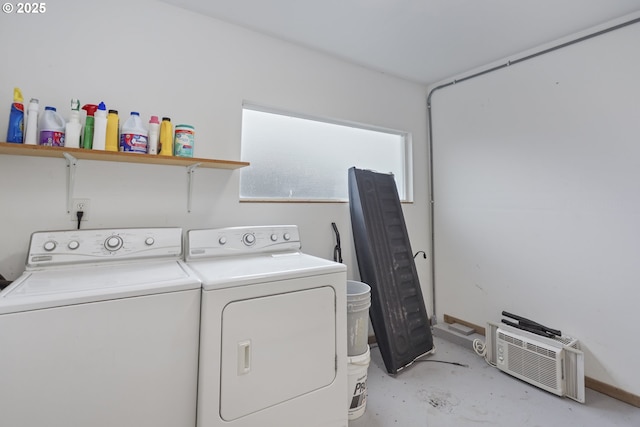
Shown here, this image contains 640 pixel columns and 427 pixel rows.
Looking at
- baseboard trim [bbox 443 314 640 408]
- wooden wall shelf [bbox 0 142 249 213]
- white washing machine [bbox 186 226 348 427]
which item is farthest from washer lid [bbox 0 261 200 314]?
baseboard trim [bbox 443 314 640 408]

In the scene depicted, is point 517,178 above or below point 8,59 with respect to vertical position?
below

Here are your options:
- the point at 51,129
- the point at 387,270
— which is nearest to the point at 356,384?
the point at 387,270

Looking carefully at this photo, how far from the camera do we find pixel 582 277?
2.13 meters

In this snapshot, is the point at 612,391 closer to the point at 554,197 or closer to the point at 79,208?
the point at 554,197

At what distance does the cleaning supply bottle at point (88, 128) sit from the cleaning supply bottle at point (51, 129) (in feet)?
0.30

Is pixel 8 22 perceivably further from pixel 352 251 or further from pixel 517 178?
pixel 517 178

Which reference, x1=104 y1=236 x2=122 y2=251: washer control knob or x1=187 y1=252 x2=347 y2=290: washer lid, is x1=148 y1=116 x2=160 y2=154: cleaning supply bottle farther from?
x1=187 y1=252 x2=347 y2=290: washer lid

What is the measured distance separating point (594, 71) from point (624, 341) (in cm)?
187

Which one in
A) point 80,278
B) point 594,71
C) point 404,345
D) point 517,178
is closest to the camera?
point 80,278

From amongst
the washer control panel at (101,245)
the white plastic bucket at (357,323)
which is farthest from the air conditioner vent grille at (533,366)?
the washer control panel at (101,245)

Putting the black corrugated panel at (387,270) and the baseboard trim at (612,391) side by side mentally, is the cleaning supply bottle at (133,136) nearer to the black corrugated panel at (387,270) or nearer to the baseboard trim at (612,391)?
the black corrugated panel at (387,270)

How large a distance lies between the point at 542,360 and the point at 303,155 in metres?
2.32

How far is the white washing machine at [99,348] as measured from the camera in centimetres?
96

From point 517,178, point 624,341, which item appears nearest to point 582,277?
point 624,341
